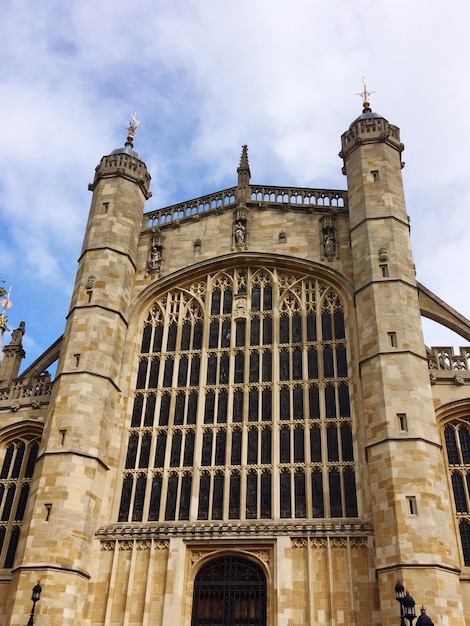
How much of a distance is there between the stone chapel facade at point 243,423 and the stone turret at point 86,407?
0.06 m

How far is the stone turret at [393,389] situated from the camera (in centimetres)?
1445

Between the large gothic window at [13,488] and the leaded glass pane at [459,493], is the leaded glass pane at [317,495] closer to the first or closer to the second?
the leaded glass pane at [459,493]

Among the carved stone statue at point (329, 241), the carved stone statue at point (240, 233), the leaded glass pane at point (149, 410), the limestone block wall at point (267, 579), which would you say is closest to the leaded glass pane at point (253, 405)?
the leaded glass pane at point (149, 410)

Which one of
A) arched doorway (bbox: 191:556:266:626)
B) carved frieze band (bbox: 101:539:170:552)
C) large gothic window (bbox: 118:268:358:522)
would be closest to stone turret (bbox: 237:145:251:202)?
large gothic window (bbox: 118:268:358:522)

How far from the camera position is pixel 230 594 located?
15.9 metres

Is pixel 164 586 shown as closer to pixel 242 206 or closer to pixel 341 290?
pixel 341 290

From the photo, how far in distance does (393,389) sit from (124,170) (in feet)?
39.8

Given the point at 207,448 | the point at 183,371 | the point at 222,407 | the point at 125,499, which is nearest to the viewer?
the point at 125,499

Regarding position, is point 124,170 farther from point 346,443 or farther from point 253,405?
point 346,443

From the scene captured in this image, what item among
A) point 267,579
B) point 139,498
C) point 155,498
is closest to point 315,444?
point 267,579

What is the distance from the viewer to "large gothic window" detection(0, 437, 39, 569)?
1836 centimetres

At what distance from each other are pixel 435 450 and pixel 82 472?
871 cm

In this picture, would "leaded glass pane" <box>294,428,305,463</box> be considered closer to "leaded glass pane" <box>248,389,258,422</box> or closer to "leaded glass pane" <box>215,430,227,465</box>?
"leaded glass pane" <box>248,389,258,422</box>

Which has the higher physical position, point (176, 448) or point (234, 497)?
point (176, 448)
